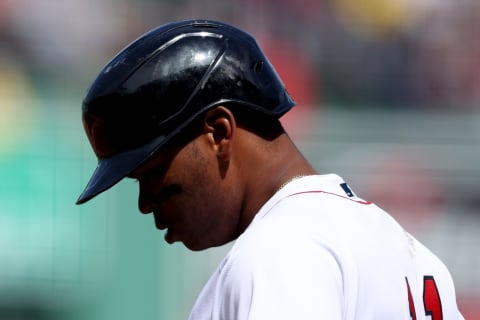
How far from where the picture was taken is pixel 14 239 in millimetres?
6070

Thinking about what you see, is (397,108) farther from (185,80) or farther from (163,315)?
(185,80)

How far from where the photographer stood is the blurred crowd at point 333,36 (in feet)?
21.3

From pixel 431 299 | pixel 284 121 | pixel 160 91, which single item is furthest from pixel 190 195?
pixel 284 121

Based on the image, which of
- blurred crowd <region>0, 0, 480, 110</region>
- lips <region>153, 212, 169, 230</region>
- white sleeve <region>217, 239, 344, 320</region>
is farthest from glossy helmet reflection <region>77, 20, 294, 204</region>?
blurred crowd <region>0, 0, 480, 110</region>

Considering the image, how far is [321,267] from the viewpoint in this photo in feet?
5.40

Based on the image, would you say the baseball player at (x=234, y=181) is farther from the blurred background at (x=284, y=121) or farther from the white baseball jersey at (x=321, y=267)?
the blurred background at (x=284, y=121)

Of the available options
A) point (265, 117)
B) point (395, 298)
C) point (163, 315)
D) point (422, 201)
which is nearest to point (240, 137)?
point (265, 117)

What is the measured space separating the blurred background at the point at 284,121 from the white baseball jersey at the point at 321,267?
4072 mm

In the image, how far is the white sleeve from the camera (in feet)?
5.32

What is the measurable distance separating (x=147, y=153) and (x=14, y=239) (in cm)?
441

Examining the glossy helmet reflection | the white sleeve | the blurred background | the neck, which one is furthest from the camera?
the blurred background

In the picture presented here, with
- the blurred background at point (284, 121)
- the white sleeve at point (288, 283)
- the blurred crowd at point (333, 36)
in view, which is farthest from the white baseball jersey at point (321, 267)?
the blurred crowd at point (333, 36)

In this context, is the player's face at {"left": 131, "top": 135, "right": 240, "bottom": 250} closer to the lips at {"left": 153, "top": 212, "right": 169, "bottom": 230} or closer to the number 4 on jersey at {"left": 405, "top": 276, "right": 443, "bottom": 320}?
A: the lips at {"left": 153, "top": 212, "right": 169, "bottom": 230}

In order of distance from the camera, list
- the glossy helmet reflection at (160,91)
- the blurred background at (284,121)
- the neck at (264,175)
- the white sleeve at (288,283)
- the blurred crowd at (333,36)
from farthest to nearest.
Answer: the blurred crowd at (333,36), the blurred background at (284,121), the neck at (264,175), the glossy helmet reflection at (160,91), the white sleeve at (288,283)
